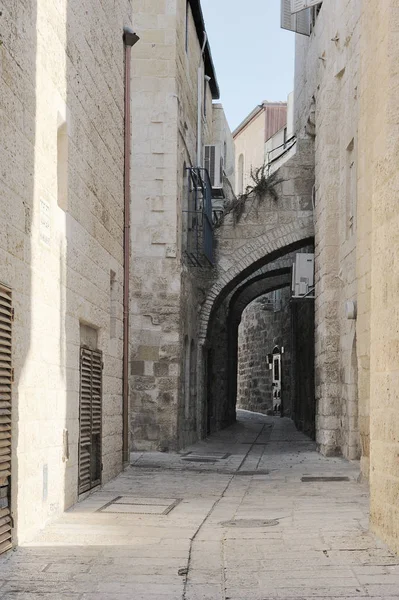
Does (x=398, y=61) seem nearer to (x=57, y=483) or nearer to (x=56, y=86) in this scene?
(x=56, y=86)

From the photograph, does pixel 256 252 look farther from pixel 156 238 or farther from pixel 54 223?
pixel 54 223

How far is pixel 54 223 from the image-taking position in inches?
279

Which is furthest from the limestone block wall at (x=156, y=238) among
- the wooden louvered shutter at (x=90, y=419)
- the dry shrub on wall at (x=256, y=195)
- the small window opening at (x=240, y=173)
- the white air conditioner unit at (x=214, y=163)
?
the small window opening at (x=240, y=173)

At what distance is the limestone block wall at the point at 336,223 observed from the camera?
12.7 metres

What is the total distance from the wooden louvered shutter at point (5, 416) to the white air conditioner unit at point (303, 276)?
11.1 metres

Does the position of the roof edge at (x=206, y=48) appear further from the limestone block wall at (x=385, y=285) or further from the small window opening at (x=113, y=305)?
the limestone block wall at (x=385, y=285)

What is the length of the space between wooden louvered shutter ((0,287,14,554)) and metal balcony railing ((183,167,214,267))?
9328 millimetres

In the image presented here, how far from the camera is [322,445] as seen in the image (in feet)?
46.6

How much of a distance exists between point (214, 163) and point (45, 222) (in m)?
13.5

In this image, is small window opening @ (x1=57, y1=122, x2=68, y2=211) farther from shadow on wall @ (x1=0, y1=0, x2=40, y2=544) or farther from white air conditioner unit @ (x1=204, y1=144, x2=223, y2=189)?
white air conditioner unit @ (x1=204, y1=144, x2=223, y2=189)

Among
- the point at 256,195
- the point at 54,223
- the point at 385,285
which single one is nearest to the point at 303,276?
the point at 256,195

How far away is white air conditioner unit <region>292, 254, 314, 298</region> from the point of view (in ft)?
54.1

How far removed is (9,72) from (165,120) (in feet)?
28.6

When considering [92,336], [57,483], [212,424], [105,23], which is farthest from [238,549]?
[212,424]
